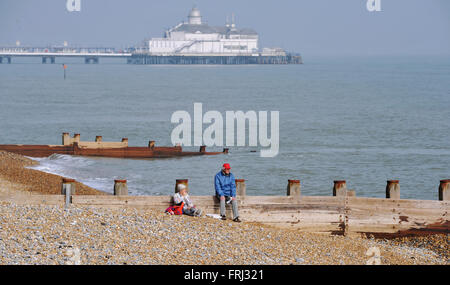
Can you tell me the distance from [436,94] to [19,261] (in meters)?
86.3

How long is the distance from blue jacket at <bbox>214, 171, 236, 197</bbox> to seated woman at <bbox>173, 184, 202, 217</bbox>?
560mm

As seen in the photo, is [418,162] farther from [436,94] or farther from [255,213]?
[436,94]

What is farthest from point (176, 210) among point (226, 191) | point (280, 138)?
point (280, 138)

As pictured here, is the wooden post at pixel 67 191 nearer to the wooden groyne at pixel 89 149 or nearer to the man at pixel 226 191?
the man at pixel 226 191

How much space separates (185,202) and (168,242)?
68.8 inches

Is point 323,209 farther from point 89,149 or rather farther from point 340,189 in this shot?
point 89,149

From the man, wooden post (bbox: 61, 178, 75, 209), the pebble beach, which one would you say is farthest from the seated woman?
wooden post (bbox: 61, 178, 75, 209)

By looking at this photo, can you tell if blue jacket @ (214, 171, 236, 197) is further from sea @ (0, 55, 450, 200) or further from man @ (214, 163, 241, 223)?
sea @ (0, 55, 450, 200)

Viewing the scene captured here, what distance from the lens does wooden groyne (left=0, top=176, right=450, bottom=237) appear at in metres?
13.1

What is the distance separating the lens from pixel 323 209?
1349 cm

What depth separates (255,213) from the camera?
1330 cm

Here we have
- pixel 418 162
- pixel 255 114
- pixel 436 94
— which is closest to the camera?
pixel 418 162

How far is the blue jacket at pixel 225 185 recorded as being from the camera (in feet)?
42.9
